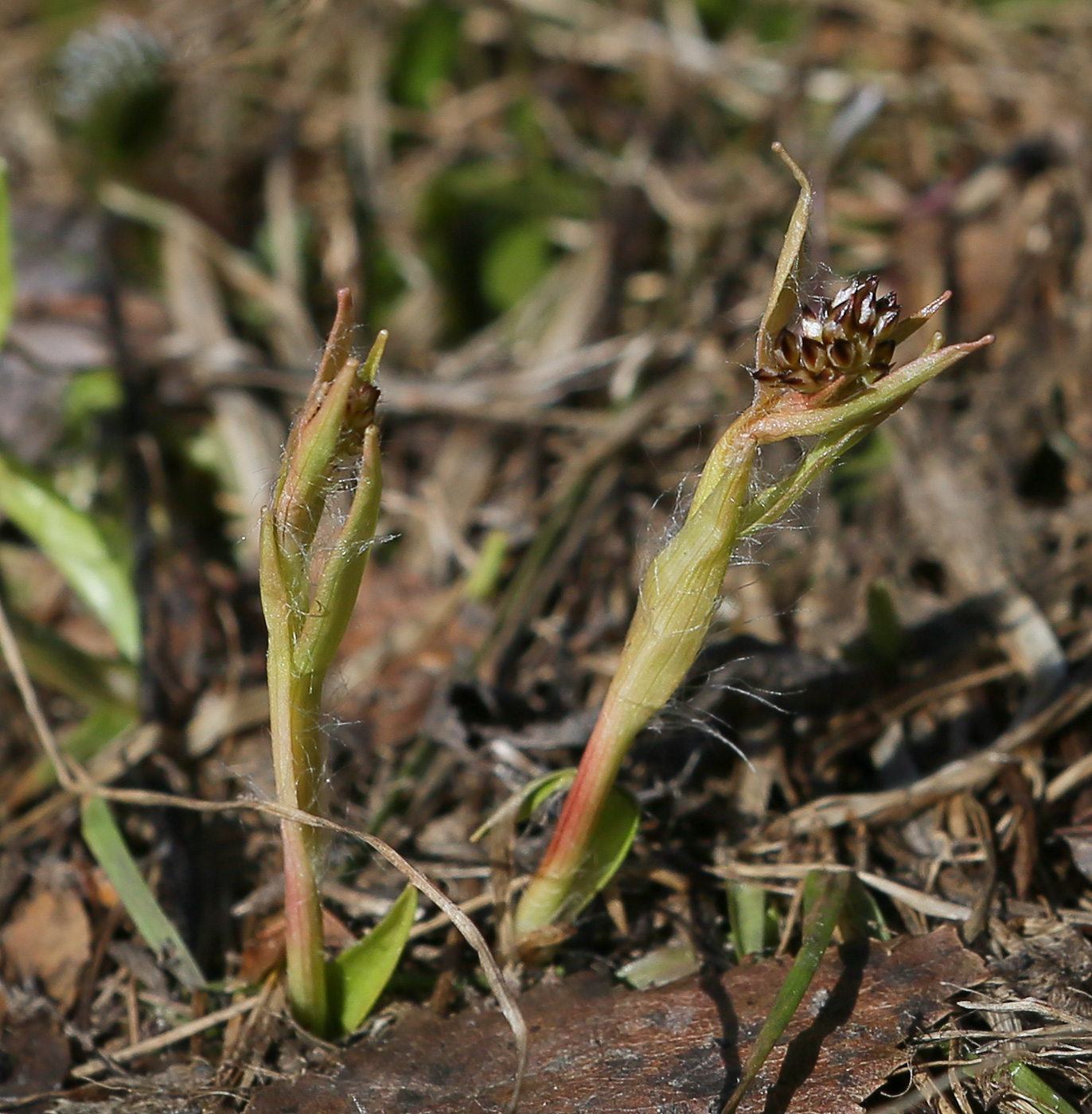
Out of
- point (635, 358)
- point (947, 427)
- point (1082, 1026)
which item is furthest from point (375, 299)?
point (1082, 1026)

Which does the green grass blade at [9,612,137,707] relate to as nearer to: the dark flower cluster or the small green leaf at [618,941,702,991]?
the small green leaf at [618,941,702,991]

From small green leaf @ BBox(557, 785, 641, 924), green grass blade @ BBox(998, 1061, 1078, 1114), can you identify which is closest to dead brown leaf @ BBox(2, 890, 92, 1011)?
small green leaf @ BBox(557, 785, 641, 924)

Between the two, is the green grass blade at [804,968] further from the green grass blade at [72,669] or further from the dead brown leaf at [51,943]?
the green grass blade at [72,669]

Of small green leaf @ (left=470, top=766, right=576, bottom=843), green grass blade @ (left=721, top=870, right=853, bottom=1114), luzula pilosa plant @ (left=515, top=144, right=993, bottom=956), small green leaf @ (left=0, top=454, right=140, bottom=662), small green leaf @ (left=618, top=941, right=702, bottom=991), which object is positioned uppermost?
Answer: luzula pilosa plant @ (left=515, top=144, right=993, bottom=956)

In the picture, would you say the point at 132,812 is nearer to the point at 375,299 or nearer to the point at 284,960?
the point at 284,960

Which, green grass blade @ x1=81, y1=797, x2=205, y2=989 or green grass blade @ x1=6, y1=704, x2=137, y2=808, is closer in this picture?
green grass blade @ x1=81, y1=797, x2=205, y2=989

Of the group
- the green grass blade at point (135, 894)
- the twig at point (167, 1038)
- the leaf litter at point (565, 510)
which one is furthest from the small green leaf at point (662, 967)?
the green grass blade at point (135, 894)
